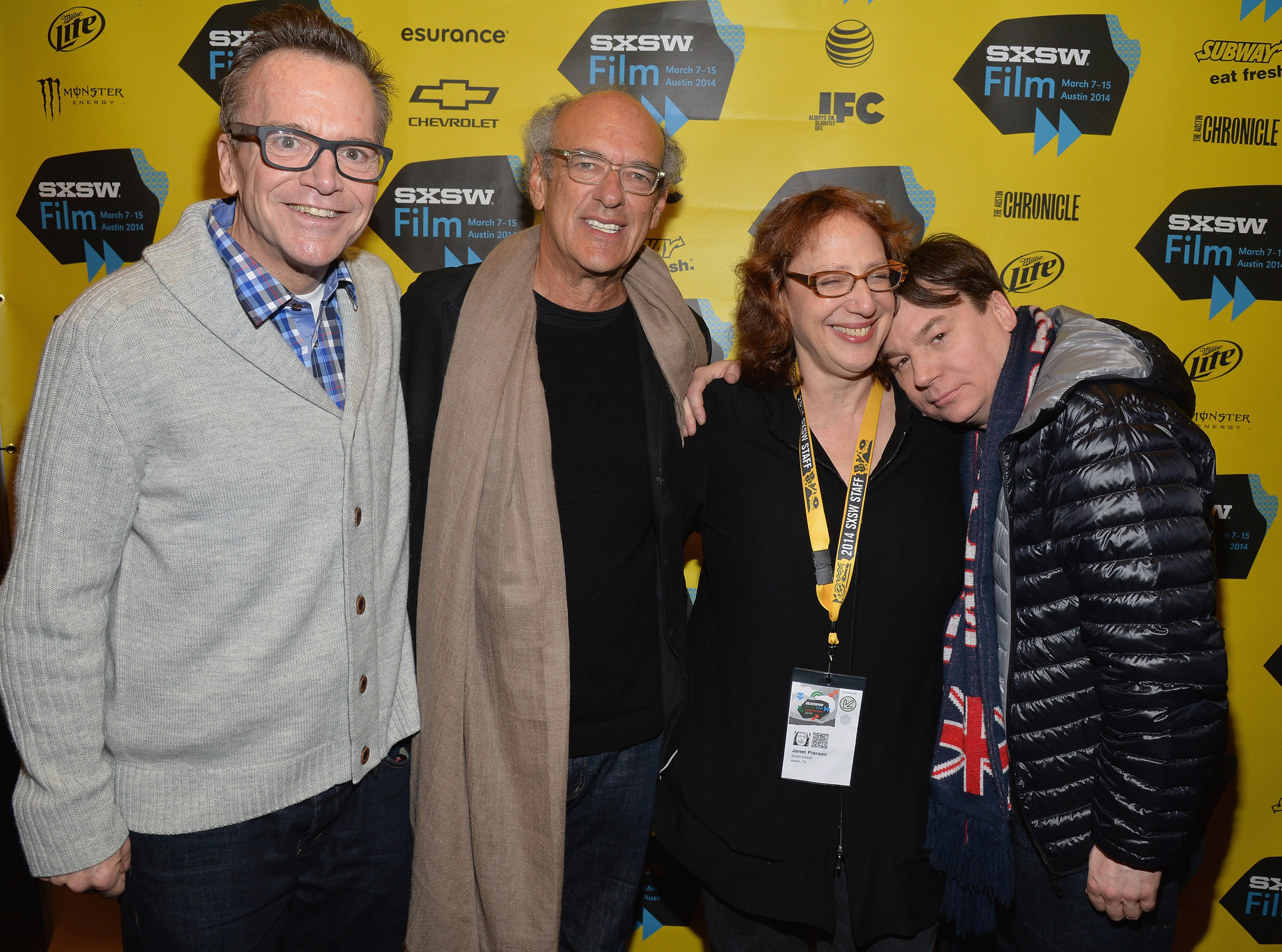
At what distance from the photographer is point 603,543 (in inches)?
72.4

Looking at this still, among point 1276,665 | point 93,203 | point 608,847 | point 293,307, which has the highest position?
point 93,203

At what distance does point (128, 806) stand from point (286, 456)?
2.24 feet

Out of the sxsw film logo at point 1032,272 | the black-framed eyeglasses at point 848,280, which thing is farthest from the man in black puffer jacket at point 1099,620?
the sxsw film logo at point 1032,272

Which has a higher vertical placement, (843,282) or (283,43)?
(283,43)

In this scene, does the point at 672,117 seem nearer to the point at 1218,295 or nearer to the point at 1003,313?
the point at 1003,313

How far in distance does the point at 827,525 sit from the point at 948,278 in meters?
0.61

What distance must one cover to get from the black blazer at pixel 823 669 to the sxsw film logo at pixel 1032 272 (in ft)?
4.16

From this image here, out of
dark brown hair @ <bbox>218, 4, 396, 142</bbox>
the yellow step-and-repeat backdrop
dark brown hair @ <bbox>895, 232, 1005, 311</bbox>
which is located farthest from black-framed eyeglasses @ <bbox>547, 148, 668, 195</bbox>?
→ the yellow step-and-repeat backdrop

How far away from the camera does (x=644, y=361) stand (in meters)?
1.95

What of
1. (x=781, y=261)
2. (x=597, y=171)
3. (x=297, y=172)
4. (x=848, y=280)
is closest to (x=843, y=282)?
(x=848, y=280)

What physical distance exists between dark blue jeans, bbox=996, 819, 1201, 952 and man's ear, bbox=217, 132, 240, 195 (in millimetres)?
2024

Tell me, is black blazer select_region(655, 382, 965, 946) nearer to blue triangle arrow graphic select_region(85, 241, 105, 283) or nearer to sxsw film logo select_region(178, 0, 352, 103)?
sxsw film logo select_region(178, 0, 352, 103)

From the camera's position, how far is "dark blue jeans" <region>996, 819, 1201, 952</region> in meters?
1.55

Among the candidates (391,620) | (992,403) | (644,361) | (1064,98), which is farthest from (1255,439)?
(391,620)
